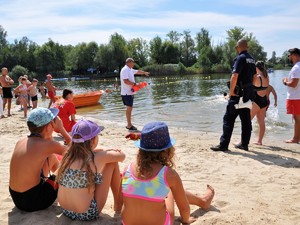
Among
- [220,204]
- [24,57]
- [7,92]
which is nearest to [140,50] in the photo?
[24,57]

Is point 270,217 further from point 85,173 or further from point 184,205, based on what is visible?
point 85,173

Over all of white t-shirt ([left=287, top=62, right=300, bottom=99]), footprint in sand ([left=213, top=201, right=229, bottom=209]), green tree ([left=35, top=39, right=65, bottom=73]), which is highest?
green tree ([left=35, top=39, right=65, bottom=73])

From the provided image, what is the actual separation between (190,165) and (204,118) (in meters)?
7.28

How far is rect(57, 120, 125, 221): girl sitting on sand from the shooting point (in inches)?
125

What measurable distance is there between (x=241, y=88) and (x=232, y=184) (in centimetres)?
232

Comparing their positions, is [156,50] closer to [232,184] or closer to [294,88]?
[294,88]

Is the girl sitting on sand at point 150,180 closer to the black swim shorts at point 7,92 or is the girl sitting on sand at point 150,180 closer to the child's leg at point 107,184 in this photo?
the child's leg at point 107,184

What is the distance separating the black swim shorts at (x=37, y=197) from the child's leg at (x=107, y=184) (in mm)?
671

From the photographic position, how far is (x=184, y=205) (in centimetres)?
321

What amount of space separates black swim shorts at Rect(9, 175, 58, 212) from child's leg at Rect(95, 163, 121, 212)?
67cm

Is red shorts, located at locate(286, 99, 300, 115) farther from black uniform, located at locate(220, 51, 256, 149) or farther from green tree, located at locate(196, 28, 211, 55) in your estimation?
green tree, located at locate(196, 28, 211, 55)

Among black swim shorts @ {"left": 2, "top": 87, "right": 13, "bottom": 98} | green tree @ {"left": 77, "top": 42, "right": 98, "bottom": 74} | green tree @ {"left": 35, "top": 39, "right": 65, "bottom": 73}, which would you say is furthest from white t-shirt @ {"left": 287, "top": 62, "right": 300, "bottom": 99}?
green tree @ {"left": 35, "top": 39, "right": 65, "bottom": 73}

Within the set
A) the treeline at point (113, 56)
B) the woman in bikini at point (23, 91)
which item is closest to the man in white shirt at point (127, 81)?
the woman in bikini at point (23, 91)

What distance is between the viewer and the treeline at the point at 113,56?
242ft
